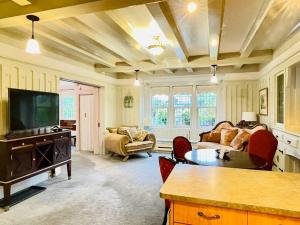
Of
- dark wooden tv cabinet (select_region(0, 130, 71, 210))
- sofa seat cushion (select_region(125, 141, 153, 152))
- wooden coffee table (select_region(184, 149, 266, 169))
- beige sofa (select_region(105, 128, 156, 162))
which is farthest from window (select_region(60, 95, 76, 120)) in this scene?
wooden coffee table (select_region(184, 149, 266, 169))

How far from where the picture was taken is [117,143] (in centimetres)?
583

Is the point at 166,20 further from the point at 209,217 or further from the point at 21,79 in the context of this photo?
the point at 21,79

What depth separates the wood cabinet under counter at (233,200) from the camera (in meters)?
1.11

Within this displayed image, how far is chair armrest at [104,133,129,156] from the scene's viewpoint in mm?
5777

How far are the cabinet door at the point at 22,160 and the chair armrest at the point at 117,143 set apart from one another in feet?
8.44

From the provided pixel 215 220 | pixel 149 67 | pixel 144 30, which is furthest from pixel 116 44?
pixel 215 220

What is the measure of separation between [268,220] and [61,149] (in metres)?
3.77

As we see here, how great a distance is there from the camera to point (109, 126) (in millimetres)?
6992

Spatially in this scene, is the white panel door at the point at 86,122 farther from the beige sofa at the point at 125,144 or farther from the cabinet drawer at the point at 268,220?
the cabinet drawer at the point at 268,220

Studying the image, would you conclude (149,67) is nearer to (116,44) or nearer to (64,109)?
(116,44)

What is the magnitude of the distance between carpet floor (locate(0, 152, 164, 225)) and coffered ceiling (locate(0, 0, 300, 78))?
8.08 ft

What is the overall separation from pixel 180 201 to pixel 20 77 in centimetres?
366

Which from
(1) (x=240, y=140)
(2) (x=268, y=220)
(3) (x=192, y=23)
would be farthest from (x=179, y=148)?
(2) (x=268, y=220)

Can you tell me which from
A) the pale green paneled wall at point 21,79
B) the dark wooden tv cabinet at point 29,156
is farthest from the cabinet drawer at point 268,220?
the pale green paneled wall at point 21,79
